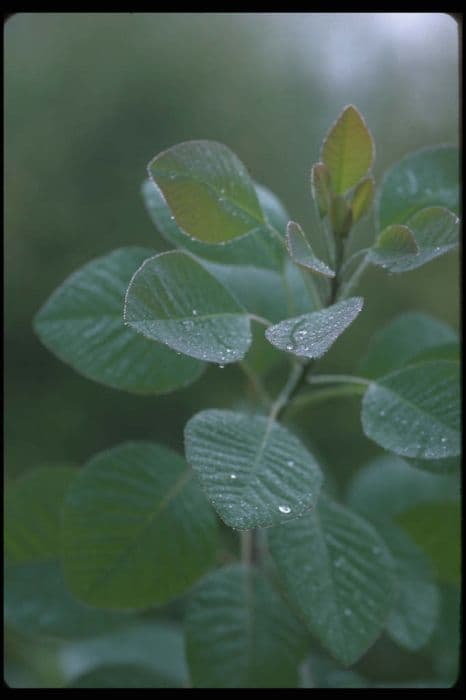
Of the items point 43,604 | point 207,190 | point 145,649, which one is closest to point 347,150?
point 207,190

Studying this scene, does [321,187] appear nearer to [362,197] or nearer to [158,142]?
[362,197]

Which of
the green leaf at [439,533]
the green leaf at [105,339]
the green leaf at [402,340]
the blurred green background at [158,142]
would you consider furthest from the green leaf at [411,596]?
the blurred green background at [158,142]

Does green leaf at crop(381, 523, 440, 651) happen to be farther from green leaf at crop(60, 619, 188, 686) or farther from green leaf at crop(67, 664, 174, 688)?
green leaf at crop(60, 619, 188, 686)

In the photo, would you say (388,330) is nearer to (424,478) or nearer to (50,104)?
(424,478)

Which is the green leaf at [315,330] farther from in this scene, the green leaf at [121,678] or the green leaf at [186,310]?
the green leaf at [121,678]

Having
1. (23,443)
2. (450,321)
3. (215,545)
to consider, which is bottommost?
(23,443)

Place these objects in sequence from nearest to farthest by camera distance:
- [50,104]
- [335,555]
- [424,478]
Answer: [335,555] → [424,478] → [50,104]

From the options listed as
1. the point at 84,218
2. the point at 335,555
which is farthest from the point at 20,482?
the point at 84,218
